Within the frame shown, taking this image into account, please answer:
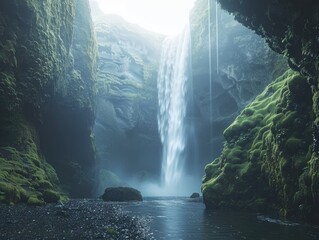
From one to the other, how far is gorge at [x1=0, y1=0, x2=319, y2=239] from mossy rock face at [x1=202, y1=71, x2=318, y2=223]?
0.34 ft

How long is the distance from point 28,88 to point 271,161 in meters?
24.4

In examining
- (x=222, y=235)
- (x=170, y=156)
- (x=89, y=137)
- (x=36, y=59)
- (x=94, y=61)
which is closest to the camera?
(x=222, y=235)

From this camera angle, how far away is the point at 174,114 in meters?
65.9

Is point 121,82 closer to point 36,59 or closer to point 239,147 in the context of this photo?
point 36,59

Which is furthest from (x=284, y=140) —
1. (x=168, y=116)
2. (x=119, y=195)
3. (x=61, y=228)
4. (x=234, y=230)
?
(x=168, y=116)

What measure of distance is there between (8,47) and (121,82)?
4173 cm

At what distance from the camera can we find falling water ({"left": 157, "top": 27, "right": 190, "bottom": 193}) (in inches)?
2530

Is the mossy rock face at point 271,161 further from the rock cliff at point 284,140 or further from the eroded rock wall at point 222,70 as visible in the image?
the eroded rock wall at point 222,70

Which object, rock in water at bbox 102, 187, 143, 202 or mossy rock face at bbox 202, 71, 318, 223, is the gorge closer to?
mossy rock face at bbox 202, 71, 318, 223

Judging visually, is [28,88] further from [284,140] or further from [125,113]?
[125,113]

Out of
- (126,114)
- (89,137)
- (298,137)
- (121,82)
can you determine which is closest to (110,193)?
(89,137)

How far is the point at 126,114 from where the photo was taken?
69.3 metres

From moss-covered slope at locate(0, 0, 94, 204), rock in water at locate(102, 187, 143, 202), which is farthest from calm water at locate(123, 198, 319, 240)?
rock in water at locate(102, 187, 143, 202)

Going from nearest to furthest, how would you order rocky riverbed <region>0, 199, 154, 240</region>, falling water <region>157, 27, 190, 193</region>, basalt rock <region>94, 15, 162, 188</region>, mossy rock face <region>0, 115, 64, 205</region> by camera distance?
rocky riverbed <region>0, 199, 154, 240</region>, mossy rock face <region>0, 115, 64, 205</region>, falling water <region>157, 27, 190, 193</region>, basalt rock <region>94, 15, 162, 188</region>
